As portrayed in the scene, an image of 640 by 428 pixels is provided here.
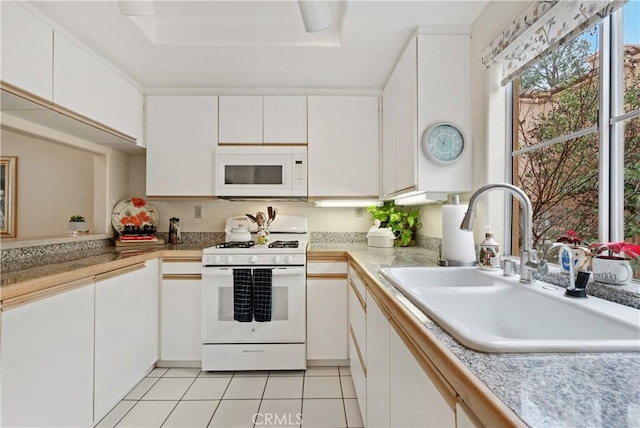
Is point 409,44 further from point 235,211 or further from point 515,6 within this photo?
point 235,211

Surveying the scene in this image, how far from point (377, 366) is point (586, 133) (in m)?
1.20

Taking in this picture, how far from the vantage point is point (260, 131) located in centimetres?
269

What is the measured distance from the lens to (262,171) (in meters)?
2.68

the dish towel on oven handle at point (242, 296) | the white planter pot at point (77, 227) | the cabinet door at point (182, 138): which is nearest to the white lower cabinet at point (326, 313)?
the dish towel on oven handle at point (242, 296)

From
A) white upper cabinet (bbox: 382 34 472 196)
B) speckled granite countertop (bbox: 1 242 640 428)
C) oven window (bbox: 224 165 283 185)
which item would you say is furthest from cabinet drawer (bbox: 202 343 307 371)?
speckled granite countertop (bbox: 1 242 640 428)

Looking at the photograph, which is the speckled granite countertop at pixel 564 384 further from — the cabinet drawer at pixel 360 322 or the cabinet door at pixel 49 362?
the cabinet door at pixel 49 362

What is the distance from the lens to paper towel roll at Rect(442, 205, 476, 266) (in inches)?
63.3

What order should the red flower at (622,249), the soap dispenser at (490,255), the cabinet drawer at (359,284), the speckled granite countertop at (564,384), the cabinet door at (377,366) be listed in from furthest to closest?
the cabinet drawer at (359,284)
the soap dispenser at (490,255)
the cabinet door at (377,366)
the red flower at (622,249)
the speckled granite countertop at (564,384)

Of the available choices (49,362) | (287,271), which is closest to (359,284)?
(287,271)

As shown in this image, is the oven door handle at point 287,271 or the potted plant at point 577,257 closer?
the potted plant at point 577,257

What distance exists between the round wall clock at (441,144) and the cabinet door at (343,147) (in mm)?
889

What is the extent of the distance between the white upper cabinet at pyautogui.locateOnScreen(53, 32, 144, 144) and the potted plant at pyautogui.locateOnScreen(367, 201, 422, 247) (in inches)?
80.0

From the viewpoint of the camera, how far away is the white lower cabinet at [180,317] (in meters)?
2.43

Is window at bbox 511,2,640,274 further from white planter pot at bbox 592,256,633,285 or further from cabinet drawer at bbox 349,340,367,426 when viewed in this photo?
cabinet drawer at bbox 349,340,367,426
